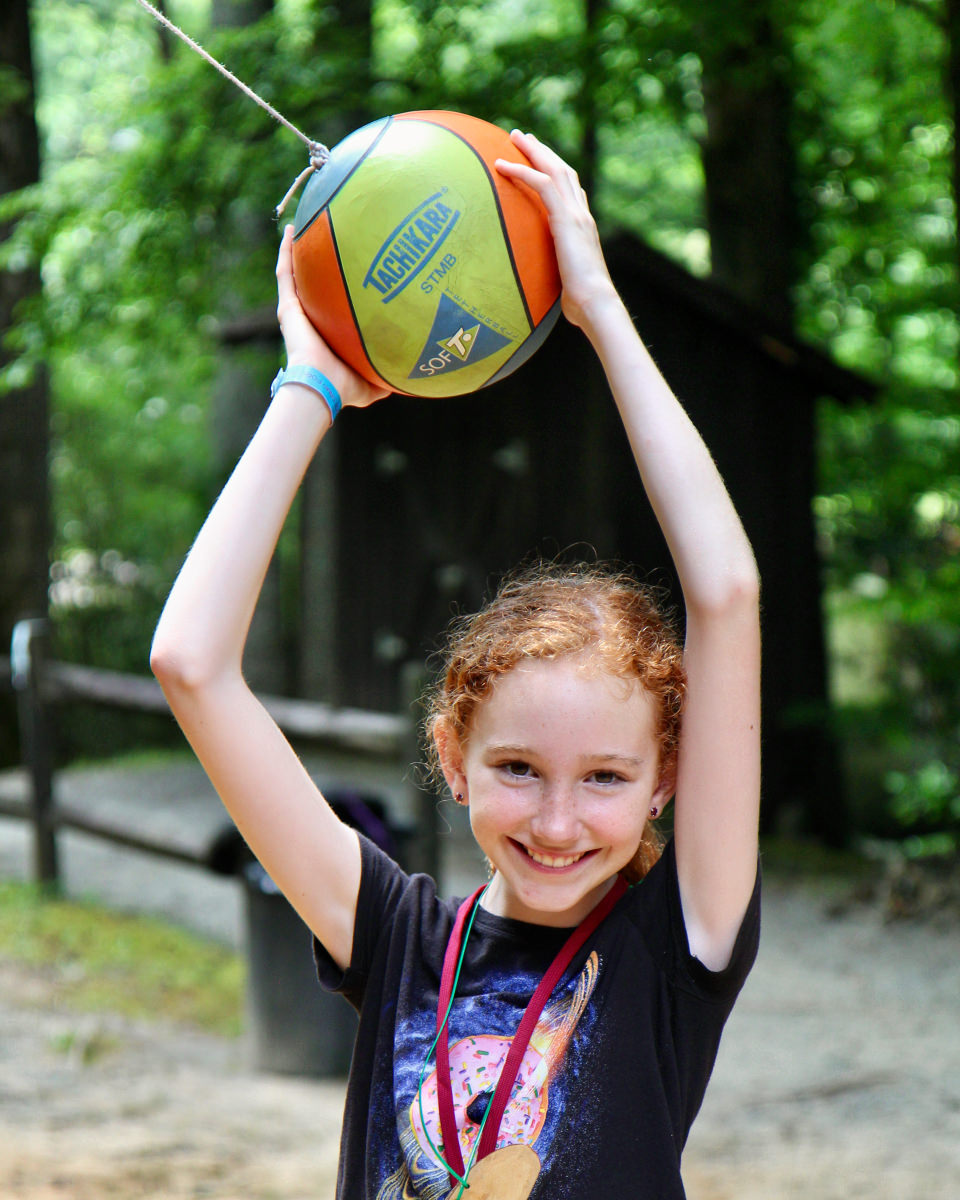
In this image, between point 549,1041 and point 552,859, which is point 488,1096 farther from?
point 552,859

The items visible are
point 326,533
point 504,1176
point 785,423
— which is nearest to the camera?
point 504,1176

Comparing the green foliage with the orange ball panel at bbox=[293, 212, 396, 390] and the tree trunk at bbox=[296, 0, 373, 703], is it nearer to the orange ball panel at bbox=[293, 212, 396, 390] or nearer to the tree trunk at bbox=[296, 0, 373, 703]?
the tree trunk at bbox=[296, 0, 373, 703]

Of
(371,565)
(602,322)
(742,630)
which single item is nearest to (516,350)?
(602,322)

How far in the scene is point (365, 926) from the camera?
5.32 ft

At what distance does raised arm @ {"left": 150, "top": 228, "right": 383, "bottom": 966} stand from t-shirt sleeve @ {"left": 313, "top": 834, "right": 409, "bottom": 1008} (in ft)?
0.04

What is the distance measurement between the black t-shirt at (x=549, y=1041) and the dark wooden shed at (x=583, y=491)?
572 centimetres

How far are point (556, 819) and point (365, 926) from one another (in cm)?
31

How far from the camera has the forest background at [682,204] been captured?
6.97m

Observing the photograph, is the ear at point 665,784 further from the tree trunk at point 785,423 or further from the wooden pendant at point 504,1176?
the tree trunk at point 785,423

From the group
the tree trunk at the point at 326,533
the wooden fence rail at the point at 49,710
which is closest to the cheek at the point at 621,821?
the wooden fence rail at the point at 49,710

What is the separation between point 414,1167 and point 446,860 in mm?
6348

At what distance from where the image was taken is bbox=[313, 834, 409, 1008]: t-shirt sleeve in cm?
162

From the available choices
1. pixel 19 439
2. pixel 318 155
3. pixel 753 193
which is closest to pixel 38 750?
pixel 19 439

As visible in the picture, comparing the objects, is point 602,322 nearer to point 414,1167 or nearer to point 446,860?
point 414,1167
